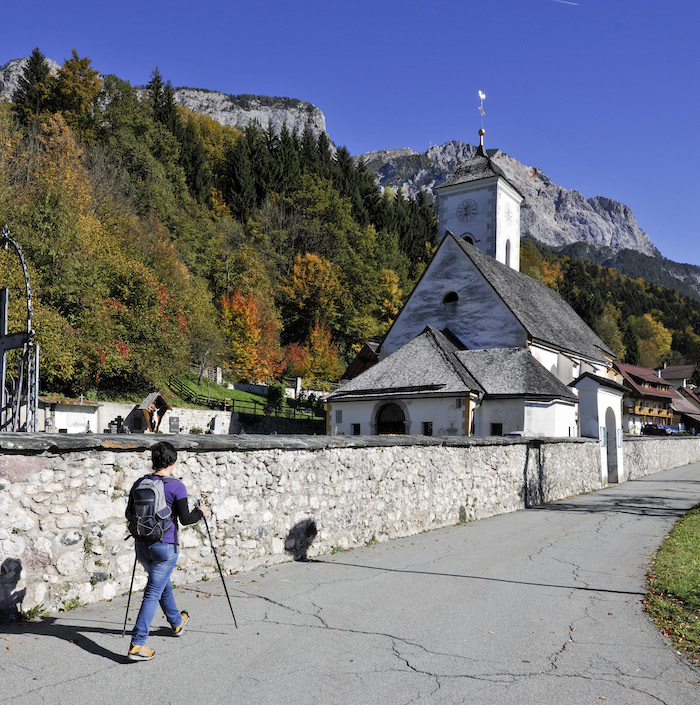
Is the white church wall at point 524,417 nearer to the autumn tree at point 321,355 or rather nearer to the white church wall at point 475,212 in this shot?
the white church wall at point 475,212

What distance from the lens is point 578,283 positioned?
112 metres

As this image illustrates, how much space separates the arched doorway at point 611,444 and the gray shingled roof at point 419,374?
6783 millimetres

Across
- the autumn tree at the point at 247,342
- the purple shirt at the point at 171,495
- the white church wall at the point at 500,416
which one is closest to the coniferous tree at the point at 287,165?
the autumn tree at the point at 247,342

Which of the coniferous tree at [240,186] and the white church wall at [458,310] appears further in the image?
the coniferous tree at [240,186]

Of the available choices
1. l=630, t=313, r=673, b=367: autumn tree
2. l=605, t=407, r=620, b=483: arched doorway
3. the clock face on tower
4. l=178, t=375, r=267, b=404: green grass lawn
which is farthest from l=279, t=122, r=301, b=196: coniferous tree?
l=630, t=313, r=673, b=367: autumn tree

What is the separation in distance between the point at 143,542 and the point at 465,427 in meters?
20.0

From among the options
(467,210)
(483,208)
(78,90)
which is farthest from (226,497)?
(78,90)

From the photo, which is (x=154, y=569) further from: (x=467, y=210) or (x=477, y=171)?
(x=477, y=171)

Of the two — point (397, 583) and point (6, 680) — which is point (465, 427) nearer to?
point (397, 583)

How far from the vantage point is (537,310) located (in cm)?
3447

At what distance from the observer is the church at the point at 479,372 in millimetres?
24984

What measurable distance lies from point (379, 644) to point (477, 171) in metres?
42.3

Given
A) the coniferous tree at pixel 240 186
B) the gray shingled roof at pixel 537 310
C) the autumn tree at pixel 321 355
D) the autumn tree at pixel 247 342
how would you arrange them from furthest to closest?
the coniferous tree at pixel 240 186 < the autumn tree at pixel 321 355 < the autumn tree at pixel 247 342 < the gray shingled roof at pixel 537 310

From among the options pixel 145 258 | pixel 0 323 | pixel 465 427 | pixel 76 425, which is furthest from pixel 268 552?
pixel 145 258
